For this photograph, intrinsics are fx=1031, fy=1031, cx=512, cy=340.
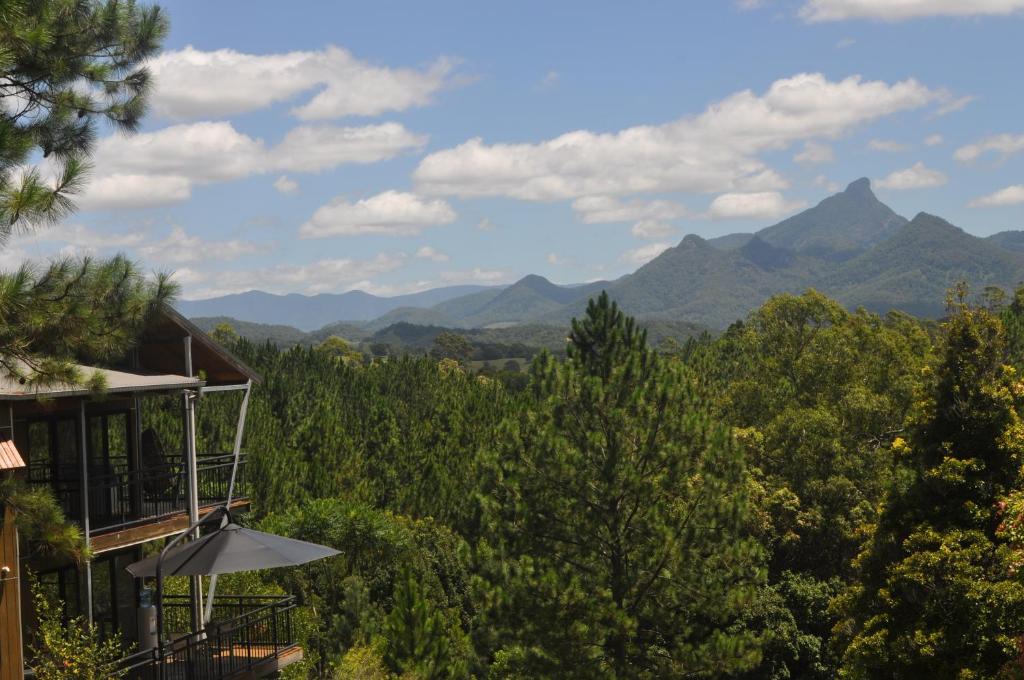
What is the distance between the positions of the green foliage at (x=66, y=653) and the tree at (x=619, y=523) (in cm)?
1152

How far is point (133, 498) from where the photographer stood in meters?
15.2

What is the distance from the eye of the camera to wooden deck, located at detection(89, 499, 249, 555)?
1381cm

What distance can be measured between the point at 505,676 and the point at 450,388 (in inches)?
1280

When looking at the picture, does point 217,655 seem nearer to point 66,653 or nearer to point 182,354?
point 66,653

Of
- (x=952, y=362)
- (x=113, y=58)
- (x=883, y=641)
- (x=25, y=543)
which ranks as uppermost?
(x=113, y=58)

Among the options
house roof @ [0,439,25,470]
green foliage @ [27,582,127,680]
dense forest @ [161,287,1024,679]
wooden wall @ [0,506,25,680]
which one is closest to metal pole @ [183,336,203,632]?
green foliage @ [27,582,127,680]

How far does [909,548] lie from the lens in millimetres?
18125

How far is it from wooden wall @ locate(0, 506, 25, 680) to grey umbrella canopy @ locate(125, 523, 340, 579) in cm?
156

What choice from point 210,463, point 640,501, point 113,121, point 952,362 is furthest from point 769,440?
point 113,121

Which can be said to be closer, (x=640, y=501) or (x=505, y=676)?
(x=640, y=501)

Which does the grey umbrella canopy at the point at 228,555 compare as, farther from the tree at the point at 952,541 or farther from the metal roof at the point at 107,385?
the tree at the point at 952,541

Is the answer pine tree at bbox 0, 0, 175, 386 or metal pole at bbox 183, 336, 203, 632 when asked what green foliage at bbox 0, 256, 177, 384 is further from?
metal pole at bbox 183, 336, 203, 632

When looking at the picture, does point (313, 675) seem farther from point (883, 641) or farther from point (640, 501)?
point (883, 641)

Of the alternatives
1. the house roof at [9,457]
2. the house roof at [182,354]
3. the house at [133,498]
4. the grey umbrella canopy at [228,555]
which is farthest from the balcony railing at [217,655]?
the house roof at [182,354]
